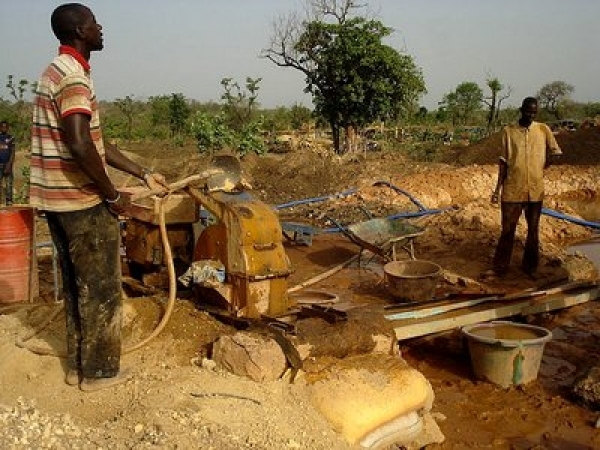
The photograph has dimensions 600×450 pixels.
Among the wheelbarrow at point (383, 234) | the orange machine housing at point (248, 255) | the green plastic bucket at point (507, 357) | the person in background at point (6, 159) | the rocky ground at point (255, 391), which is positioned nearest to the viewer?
the rocky ground at point (255, 391)

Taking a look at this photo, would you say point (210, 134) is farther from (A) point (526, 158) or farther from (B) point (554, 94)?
(B) point (554, 94)

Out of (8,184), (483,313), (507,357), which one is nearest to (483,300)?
(483,313)

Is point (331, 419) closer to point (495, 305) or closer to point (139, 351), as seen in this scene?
point (139, 351)

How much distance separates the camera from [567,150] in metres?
22.1

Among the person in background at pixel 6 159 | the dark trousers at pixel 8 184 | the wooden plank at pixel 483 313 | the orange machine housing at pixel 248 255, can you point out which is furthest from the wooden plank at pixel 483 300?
the person in background at pixel 6 159

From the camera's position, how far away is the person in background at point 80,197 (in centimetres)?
320

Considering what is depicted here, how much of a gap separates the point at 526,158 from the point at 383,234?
206 cm

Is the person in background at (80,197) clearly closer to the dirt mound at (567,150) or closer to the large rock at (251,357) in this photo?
the large rock at (251,357)

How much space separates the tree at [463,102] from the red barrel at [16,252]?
1248 inches

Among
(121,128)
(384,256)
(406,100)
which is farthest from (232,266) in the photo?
(121,128)

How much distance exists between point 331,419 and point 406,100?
1780 centimetres

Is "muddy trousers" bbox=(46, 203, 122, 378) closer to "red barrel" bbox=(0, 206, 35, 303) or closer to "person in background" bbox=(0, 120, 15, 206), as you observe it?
"red barrel" bbox=(0, 206, 35, 303)

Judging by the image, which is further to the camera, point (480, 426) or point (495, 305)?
point (495, 305)

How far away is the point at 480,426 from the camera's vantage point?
4.67 meters
